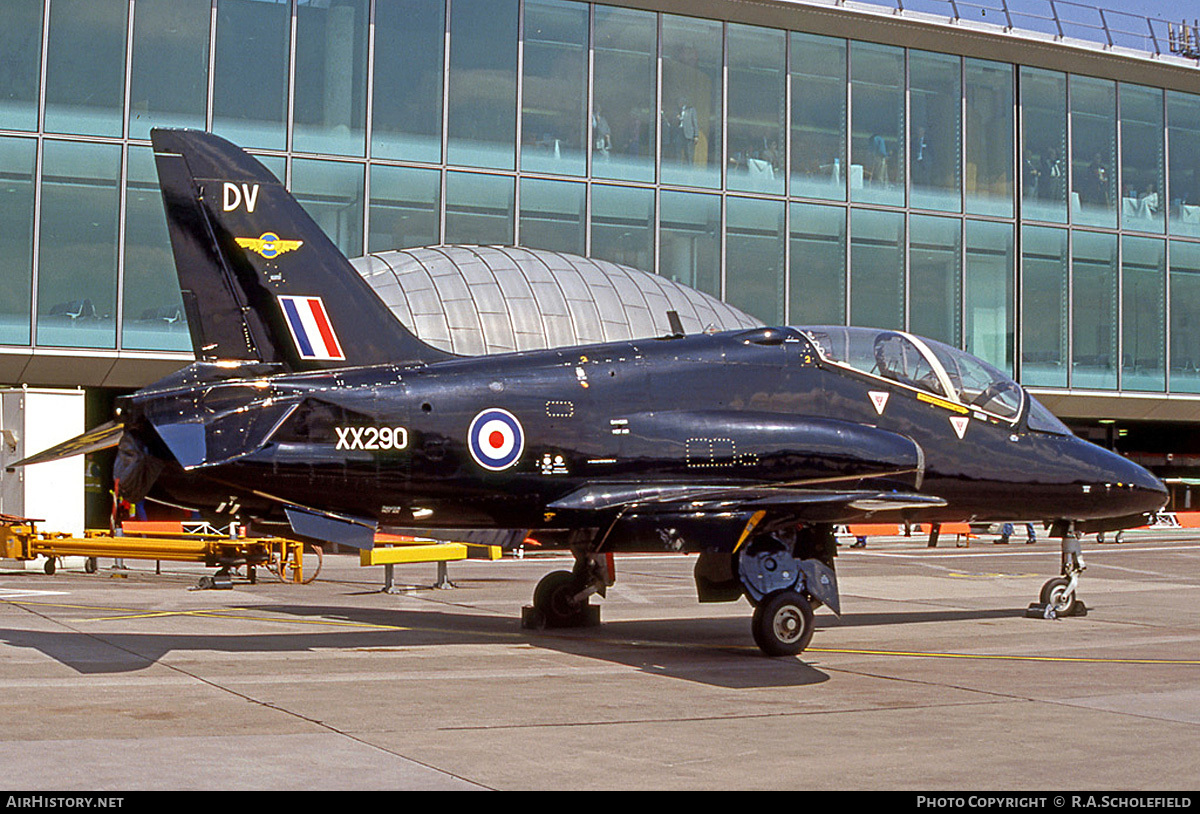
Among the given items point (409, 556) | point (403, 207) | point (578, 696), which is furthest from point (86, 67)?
point (578, 696)

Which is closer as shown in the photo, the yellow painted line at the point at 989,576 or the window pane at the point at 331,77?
the yellow painted line at the point at 989,576

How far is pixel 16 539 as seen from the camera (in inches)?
933

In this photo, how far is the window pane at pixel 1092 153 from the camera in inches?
1912

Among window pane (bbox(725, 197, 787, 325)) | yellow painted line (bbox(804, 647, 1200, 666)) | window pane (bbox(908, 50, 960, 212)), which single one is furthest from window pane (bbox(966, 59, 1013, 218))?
yellow painted line (bbox(804, 647, 1200, 666))

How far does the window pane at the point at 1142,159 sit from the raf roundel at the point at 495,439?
1649 inches

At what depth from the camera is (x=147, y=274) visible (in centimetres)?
3669

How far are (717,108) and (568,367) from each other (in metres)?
31.3

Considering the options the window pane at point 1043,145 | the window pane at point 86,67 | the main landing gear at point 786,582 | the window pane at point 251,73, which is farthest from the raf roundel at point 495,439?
the window pane at point 1043,145

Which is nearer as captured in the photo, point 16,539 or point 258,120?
point 16,539

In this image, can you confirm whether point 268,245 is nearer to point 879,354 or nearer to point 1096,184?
point 879,354

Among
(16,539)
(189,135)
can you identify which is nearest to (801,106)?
(16,539)

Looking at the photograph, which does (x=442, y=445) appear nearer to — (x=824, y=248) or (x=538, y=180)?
(x=538, y=180)

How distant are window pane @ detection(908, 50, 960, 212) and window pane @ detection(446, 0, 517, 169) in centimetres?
1529

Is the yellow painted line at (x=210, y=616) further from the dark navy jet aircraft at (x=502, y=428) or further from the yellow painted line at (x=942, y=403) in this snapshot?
the yellow painted line at (x=942, y=403)
